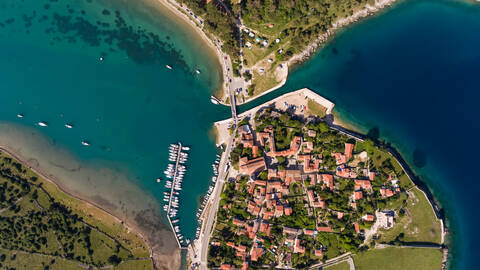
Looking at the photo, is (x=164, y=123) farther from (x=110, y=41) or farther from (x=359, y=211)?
(x=359, y=211)

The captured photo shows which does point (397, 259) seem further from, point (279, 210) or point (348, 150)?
point (279, 210)

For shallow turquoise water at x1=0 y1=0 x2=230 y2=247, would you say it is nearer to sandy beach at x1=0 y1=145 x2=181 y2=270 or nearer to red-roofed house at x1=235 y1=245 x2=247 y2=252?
sandy beach at x1=0 y1=145 x2=181 y2=270

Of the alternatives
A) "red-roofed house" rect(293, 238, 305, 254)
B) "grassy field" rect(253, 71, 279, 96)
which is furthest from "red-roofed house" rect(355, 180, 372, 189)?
"grassy field" rect(253, 71, 279, 96)

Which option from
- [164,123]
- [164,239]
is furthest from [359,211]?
[164,123]

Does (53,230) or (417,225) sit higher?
(417,225)

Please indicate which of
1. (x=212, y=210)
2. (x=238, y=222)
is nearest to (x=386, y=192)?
(x=238, y=222)
